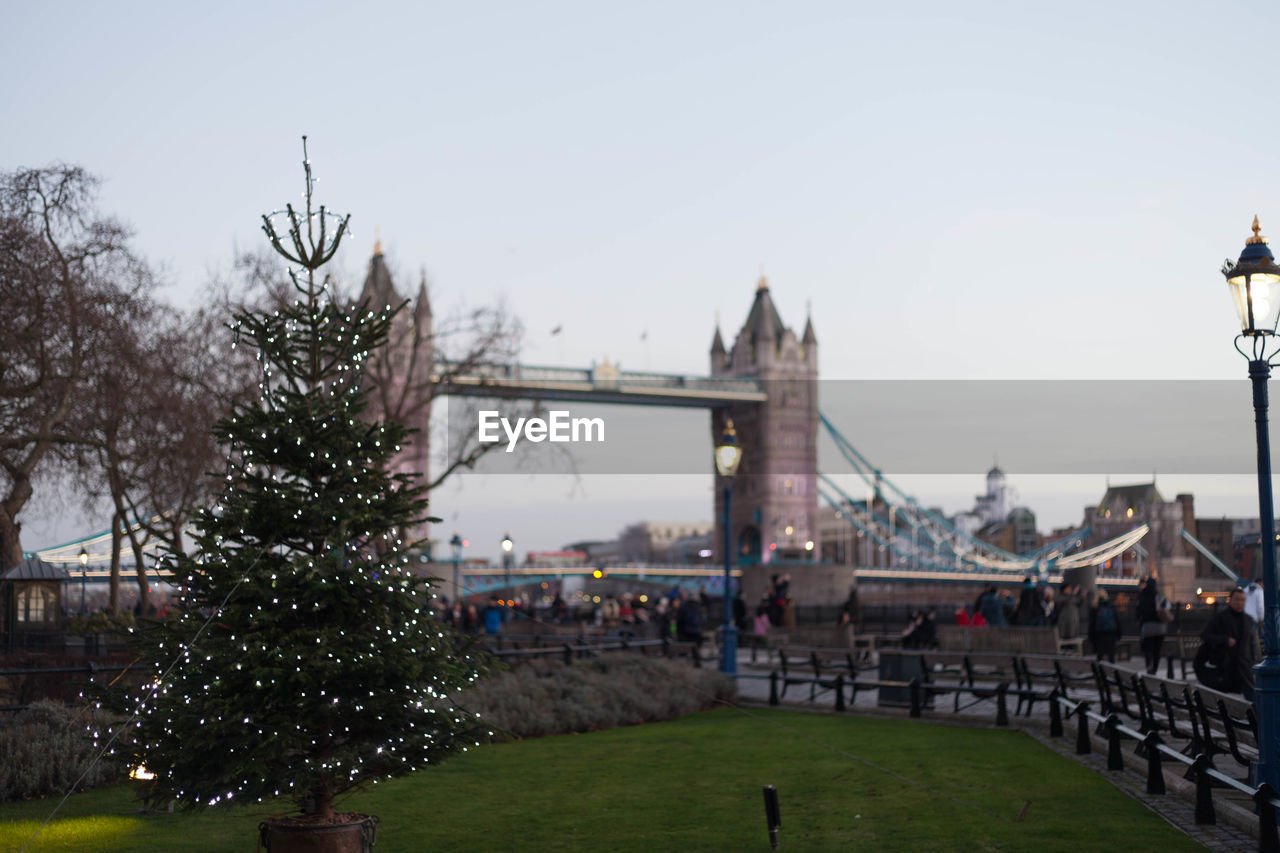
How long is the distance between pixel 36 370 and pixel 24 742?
12.4m

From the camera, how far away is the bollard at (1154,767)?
10.2 metres

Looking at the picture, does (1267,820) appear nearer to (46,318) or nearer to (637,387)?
(46,318)

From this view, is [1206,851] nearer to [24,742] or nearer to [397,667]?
[397,667]

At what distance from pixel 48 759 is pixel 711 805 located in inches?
200

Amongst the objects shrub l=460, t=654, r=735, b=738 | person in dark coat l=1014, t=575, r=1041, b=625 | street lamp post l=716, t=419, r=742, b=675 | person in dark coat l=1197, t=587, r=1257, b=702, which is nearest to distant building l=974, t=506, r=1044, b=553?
person in dark coat l=1014, t=575, r=1041, b=625

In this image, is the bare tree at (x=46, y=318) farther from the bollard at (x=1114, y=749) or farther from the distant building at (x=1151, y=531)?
the distant building at (x=1151, y=531)

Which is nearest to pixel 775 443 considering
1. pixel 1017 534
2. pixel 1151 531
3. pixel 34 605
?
pixel 1151 531

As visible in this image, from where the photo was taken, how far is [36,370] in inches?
860

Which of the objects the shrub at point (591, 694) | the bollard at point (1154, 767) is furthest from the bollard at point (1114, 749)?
the shrub at point (591, 694)

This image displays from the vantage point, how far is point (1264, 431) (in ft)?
29.4

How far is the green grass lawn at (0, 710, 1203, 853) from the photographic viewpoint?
9.03 metres

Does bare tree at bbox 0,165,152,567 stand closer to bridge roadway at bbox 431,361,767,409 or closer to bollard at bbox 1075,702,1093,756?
bollard at bbox 1075,702,1093,756

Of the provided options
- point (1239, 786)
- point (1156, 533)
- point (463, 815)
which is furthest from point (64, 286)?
point (1156, 533)

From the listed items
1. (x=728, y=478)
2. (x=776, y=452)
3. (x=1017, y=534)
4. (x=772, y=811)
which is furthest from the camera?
(x=1017, y=534)
